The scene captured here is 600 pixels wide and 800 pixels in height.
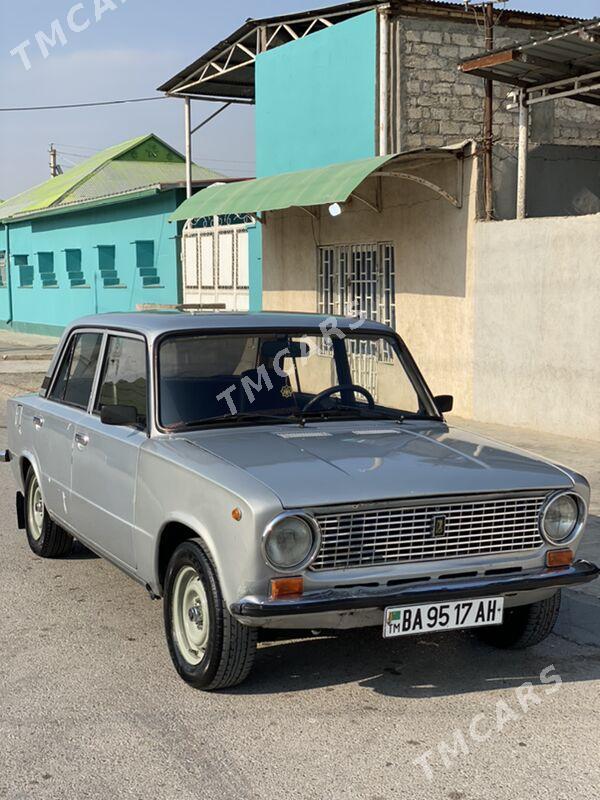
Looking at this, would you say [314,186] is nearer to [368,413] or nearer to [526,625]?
[368,413]

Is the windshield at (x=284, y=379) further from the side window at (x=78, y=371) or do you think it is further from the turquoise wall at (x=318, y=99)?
the turquoise wall at (x=318, y=99)

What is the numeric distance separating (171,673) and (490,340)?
815 cm

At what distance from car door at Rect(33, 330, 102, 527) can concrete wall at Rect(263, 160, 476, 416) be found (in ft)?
22.7

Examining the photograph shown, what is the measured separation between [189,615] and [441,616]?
1.10m

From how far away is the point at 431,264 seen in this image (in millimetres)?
13055

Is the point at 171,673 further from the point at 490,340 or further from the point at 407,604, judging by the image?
the point at 490,340

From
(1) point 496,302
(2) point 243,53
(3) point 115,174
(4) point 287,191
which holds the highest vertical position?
(2) point 243,53

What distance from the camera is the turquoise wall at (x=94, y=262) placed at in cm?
2353

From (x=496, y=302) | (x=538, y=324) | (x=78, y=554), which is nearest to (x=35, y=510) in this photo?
(x=78, y=554)

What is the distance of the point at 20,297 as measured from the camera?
110 ft

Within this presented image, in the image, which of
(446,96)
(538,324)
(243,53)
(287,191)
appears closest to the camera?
(538,324)

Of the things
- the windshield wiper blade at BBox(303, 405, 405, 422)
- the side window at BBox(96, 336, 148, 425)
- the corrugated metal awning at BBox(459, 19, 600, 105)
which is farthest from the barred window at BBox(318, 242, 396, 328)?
the windshield wiper blade at BBox(303, 405, 405, 422)

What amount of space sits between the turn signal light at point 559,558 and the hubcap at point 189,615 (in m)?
1.50

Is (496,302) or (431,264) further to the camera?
(431,264)
